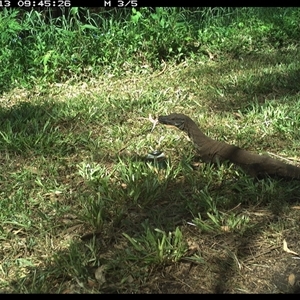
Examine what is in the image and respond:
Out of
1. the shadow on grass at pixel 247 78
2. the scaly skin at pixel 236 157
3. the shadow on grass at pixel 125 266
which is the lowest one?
the shadow on grass at pixel 125 266

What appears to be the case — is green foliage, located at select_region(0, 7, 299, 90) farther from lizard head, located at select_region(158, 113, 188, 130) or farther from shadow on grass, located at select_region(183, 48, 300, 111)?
lizard head, located at select_region(158, 113, 188, 130)

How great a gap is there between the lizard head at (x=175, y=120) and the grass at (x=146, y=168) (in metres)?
0.10

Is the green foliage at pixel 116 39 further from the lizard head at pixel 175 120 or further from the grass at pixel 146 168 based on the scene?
the lizard head at pixel 175 120

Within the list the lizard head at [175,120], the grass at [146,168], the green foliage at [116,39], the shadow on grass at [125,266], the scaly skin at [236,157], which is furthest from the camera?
the green foliage at [116,39]

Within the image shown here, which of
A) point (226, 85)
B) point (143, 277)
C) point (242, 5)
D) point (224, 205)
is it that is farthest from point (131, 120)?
point (242, 5)

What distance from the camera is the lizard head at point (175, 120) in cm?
373

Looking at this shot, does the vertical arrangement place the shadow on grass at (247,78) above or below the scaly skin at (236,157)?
below

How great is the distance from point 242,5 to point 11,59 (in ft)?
10.5

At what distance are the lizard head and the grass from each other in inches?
4.1

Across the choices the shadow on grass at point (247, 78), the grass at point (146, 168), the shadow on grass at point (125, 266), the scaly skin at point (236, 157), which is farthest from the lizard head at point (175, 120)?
the shadow on grass at point (125, 266)

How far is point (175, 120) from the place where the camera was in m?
3.77

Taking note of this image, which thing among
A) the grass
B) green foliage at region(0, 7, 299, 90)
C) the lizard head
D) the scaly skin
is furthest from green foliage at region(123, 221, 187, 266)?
green foliage at region(0, 7, 299, 90)

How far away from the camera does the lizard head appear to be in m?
3.73

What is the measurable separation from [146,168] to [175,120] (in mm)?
652
